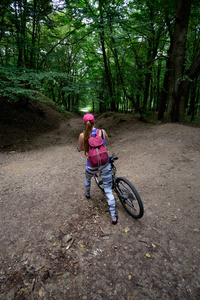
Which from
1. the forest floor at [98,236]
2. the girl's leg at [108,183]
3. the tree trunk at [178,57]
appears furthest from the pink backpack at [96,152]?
the tree trunk at [178,57]

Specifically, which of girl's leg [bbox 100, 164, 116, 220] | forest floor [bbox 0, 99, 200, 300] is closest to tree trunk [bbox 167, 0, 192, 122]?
forest floor [bbox 0, 99, 200, 300]

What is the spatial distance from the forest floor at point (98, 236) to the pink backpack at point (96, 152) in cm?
125

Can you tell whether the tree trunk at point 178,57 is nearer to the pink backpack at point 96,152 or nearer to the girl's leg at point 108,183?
the pink backpack at point 96,152

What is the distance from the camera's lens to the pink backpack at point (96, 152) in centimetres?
256

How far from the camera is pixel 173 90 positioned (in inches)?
326

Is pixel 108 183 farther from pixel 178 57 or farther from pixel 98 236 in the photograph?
pixel 178 57

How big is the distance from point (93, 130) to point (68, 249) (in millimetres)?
2081

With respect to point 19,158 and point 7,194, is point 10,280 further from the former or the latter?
point 19,158

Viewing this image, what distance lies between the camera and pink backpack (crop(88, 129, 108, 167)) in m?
2.56

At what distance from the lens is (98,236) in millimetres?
2520

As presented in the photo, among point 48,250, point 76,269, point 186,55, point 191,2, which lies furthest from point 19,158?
point 191,2

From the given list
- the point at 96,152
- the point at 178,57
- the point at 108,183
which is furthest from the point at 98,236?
the point at 178,57

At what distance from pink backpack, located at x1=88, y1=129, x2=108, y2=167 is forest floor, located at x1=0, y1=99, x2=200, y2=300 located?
125 centimetres

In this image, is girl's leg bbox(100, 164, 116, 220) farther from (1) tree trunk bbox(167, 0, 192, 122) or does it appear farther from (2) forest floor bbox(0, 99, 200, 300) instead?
(1) tree trunk bbox(167, 0, 192, 122)
